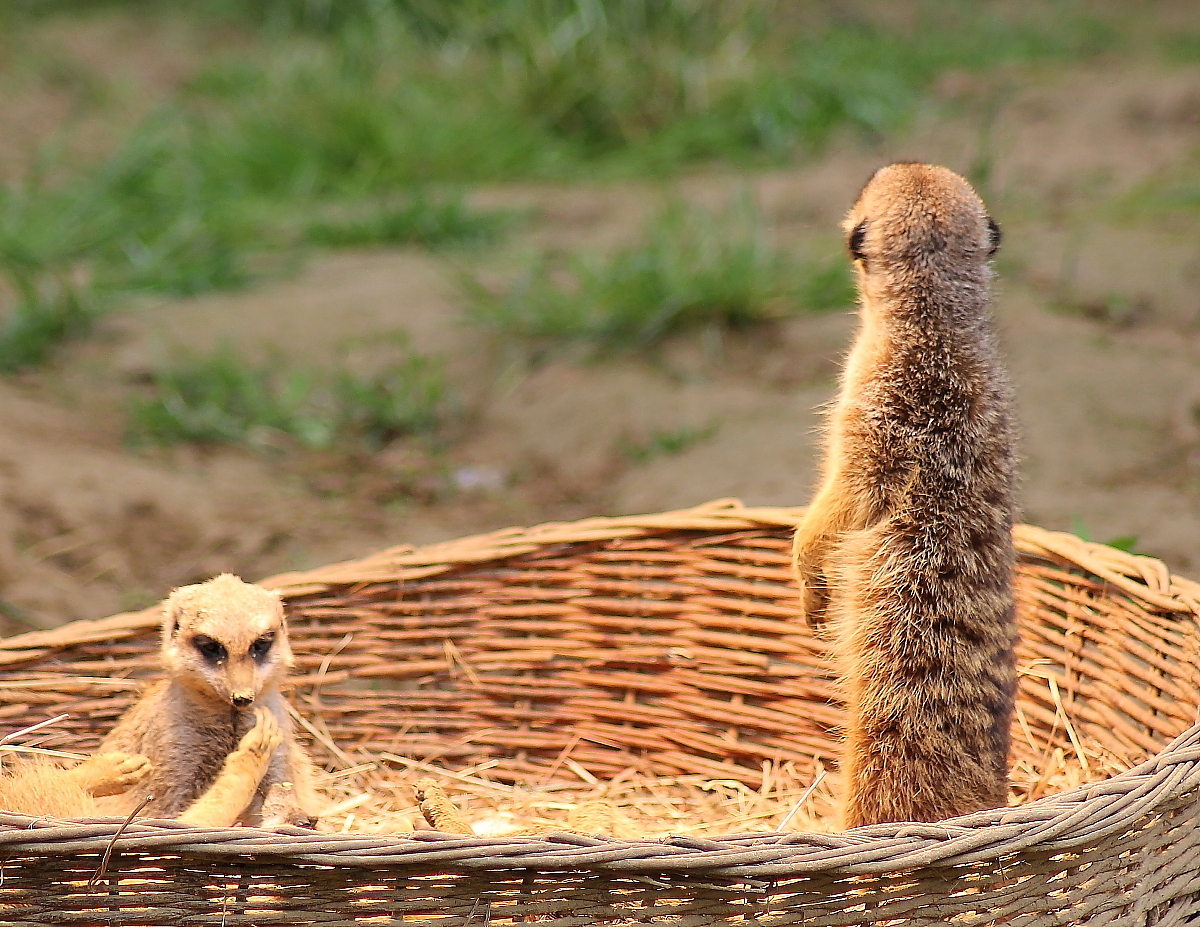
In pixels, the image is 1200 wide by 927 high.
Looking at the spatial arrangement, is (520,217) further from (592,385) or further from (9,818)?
(9,818)

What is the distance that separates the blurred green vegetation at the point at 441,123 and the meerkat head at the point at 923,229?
298 cm

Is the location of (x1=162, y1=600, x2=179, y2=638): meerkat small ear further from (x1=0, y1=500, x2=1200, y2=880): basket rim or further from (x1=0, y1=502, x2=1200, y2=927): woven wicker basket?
(x1=0, y1=500, x2=1200, y2=880): basket rim

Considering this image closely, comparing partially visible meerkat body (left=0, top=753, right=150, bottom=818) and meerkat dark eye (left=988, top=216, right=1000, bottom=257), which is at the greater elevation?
meerkat dark eye (left=988, top=216, right=1000, bottom=257)

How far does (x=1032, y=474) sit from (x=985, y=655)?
229 cm

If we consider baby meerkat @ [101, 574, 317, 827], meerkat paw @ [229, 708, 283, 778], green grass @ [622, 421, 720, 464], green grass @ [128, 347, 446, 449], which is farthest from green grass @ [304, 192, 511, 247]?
meerkat paw @ [229, 708, 283, 778]

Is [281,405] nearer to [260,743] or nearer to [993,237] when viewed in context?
[260,743]

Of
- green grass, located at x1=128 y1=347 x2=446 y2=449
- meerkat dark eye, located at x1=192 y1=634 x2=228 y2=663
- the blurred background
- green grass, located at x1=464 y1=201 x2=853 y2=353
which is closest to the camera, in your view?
meerkat dark eye, located at x1=192 y1=634 x2=228 y2=663

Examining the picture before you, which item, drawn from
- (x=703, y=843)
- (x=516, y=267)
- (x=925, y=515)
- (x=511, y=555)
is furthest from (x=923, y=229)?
(x=516, y=267)

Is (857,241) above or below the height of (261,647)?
above

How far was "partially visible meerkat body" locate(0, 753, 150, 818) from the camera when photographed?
80.2 inches

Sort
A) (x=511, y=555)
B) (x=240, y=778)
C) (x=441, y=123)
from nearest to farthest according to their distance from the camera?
(x=240, y=778), (x=511, y=555), (x=441, y=123)

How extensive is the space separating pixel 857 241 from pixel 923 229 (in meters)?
0.11

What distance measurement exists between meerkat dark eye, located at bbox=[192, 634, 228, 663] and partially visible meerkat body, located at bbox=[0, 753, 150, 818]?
0.18 meters

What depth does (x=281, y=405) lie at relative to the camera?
15.9ft
